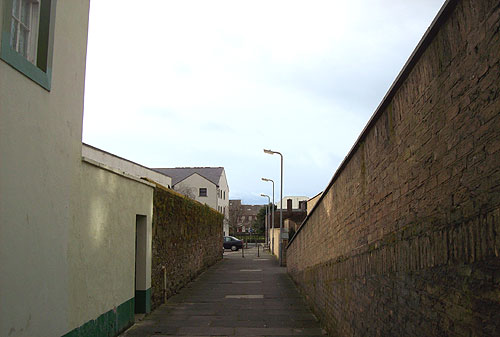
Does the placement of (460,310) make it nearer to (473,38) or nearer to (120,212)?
(473,38)

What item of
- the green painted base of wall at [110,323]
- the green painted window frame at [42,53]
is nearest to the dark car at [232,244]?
the green painted base of wall at [110,323]

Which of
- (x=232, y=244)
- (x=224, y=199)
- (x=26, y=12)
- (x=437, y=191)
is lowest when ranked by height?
(x=232, y=244)

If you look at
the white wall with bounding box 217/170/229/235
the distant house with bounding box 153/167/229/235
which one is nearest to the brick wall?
the distant house with bounding box 153/167/229/235

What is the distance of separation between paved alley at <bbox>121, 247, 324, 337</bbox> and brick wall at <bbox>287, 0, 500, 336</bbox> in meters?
3.57

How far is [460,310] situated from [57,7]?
18.3ft

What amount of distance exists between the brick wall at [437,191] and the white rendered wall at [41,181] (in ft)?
12.6

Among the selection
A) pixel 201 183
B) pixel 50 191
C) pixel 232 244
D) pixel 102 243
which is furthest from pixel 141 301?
pixel 201 183

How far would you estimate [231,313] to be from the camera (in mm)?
10953

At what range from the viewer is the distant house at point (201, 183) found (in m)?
63.8

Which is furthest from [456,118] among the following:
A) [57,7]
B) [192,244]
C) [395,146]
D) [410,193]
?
[192,244]

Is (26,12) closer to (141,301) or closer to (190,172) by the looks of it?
(141,301)

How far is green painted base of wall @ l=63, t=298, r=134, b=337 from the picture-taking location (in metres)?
6.61

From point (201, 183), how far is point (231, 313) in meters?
54.1

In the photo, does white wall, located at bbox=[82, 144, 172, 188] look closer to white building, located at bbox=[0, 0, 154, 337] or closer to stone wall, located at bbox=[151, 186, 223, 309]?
stone wall, located at bbox=[151, 186, 223, 309]
